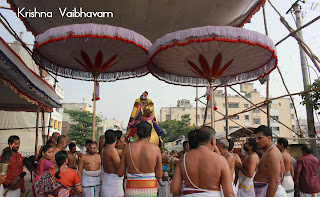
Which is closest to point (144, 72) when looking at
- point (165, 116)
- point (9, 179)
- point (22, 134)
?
point (9, 179)

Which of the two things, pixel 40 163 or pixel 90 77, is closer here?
pixel 40 163

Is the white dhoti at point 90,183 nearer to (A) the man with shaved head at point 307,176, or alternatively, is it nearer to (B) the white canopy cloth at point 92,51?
(B) the white canopy cloth at point 92,51

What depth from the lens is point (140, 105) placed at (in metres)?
7.48

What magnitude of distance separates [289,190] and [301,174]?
1012mm

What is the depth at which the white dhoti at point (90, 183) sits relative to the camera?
14.8ft

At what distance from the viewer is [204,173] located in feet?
8.19

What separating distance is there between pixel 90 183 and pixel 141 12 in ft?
19.2

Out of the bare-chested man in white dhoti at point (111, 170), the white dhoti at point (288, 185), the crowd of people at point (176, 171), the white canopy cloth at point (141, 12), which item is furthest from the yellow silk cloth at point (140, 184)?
the white canopy cloth at point (141, 12)

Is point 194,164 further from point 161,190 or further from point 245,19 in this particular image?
point 245,19

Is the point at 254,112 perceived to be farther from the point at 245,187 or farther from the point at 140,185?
the point at 140,185

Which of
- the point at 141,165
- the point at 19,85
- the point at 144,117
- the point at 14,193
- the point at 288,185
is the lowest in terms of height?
the point at 14,193

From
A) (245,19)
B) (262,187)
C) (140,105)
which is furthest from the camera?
(245,19)

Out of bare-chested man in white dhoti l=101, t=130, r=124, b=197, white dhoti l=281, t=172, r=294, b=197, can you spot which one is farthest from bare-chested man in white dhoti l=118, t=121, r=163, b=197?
white dhoti l=281, t=172, r=294, b=197

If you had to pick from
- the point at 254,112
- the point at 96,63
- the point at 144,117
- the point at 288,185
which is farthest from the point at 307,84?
the point at 254,112
